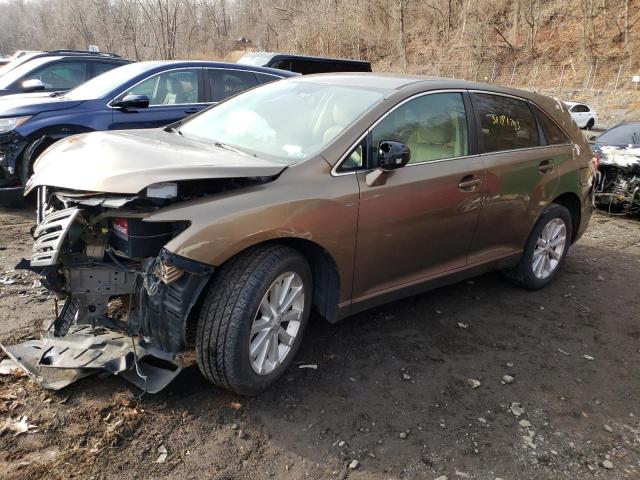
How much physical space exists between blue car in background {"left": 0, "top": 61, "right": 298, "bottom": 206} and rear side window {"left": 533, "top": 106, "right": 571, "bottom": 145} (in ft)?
12.4

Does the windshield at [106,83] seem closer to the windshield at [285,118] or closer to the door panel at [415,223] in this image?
the windshield at [285,118]

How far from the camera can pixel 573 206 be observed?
16.9 ft

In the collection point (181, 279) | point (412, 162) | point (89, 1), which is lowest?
point (181, 279)

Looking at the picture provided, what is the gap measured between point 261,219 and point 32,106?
492cm

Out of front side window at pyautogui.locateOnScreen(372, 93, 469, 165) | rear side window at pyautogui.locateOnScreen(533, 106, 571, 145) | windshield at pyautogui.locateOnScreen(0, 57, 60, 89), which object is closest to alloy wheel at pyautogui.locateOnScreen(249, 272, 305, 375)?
front side window at pyautogui.locateOnScreen(372, 93, 469, 165)

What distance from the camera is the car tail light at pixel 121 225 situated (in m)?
2.70

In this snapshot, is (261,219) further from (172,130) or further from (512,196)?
(512,196)

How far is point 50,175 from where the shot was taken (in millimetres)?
2941

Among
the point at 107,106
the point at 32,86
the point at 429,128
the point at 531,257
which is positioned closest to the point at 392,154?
the point at 429,128

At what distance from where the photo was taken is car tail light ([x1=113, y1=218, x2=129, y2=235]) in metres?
2.70

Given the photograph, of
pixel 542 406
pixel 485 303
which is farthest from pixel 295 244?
pixel 485 303

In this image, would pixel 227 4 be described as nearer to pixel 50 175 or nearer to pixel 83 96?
pixel 83 96

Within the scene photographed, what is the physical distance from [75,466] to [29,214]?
4.68m

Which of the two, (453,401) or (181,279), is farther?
(453,401)
